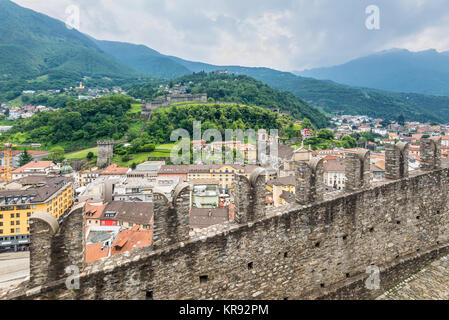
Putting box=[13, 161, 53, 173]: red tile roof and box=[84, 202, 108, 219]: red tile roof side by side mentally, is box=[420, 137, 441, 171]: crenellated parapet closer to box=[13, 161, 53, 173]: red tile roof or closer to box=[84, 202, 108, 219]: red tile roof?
box=[84, 202, 108, 219]: red tile roof

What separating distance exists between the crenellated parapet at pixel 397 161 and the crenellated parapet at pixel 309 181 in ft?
9.68

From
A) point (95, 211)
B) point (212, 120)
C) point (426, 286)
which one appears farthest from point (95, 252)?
point (212, 120)

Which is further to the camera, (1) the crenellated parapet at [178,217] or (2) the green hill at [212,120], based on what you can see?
(2) the green hill at [212,120]

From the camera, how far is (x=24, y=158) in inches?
3216

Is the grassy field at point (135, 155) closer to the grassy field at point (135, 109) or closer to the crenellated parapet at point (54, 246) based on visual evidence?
the grassy field at point (135, 109)

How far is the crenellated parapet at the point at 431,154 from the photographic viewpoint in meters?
8.49

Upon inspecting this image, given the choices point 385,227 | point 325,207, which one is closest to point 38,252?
point 325,207

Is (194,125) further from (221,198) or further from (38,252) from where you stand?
(38,252)

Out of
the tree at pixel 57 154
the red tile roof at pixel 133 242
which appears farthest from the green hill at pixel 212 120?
the red tile roof at pixel 133 242

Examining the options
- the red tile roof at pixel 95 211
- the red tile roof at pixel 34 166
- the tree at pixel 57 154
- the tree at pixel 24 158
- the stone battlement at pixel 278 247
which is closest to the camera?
the stone battlement at pixel 278 247

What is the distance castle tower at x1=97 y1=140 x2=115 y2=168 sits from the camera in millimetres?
86562

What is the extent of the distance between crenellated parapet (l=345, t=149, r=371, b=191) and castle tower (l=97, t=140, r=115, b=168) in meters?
90.4

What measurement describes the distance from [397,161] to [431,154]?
6.43 feet

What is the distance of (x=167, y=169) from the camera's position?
218ft
